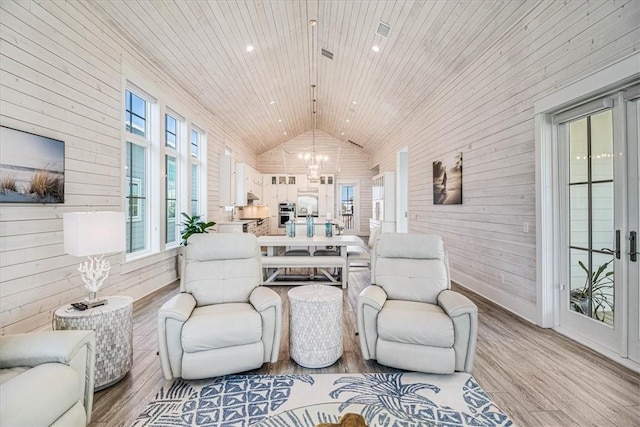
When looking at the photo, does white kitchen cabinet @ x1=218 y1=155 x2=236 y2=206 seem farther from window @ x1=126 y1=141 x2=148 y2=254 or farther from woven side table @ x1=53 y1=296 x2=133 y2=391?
woven side table @ x1=53 y1=296 x2=133 y2=391

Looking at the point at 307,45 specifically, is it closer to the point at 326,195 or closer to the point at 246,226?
the point at 246,226

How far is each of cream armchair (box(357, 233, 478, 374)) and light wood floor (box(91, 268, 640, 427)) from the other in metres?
0.23

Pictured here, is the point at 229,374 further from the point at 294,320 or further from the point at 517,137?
the point at 517,137

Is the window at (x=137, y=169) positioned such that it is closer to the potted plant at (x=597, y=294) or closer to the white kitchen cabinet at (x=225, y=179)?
the white kitchen cabinet at (x=225, y=179)

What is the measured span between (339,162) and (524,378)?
35.5ft

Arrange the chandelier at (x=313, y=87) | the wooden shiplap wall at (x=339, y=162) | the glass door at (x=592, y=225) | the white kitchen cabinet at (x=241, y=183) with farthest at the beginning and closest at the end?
1. the wooden shiplap wall at (x=339, y=162)
2. the white kitchen cabinet at (x=241, y=183)
3. the chandelier at (x=313, y=87)
4. the glass door at (x=592, y=225)

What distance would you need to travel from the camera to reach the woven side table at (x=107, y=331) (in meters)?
2.10

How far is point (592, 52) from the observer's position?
267cm

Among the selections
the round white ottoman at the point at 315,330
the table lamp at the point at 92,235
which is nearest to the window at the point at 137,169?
the table lamp at the point at 92,235

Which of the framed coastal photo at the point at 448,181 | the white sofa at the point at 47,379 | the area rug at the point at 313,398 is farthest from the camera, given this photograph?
the framed coastal photo at the point at 448,181

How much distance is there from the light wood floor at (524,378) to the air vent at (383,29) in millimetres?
4192

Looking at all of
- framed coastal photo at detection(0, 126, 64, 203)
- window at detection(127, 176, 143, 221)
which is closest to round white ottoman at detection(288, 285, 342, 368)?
framed coastal photo at detection(0, 126, 64, 203)

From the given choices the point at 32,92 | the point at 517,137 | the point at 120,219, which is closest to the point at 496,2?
the point at 517,137

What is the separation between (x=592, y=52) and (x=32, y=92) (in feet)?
15.6
